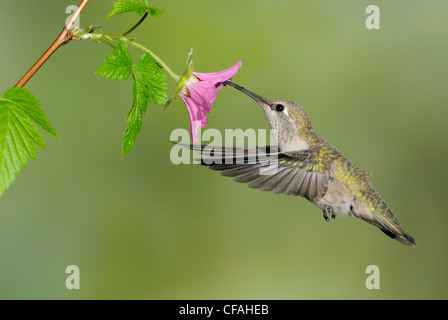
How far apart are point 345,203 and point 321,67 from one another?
2.37 meters

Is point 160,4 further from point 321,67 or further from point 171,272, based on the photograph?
point 171,272

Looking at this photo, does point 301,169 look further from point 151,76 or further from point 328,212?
point 151,76

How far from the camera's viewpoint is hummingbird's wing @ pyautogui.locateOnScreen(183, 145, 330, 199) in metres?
1.50

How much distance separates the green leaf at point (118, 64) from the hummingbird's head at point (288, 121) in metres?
0.65

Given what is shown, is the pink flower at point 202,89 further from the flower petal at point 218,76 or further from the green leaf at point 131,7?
the green leaf at point 131,7

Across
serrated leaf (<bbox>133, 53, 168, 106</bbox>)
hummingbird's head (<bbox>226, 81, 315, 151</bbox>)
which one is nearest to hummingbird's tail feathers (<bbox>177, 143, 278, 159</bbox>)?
hummingbird's head (<bbox>226, 81, 315, 151</bbox>)

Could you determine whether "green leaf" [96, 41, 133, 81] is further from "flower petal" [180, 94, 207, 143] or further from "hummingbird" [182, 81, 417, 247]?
"hummingbird" [182, 81, 417, 247]

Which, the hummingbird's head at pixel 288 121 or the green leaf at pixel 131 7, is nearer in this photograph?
the green leaf at pixel 131 7

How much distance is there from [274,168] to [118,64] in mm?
695

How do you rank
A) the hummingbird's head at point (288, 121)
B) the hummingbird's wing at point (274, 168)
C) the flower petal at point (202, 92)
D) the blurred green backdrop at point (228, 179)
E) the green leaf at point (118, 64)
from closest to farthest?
1. the green leaf at point (118, 64)
2. the flower petal at point (202, 92)
3. the hummingbird's wing at point (274, 168)
4. the hummingbird's head at point (288, 121)
5. the blurred green backdrop at point (228, 179)

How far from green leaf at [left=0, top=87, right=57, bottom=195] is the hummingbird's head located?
2.86 feet

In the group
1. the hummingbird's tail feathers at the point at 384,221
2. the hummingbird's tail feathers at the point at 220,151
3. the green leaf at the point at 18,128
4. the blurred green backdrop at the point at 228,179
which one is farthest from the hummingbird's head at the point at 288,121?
the blurred green backdrop at the point at 228,179

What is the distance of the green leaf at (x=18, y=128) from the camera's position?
88cm

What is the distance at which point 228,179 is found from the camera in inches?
146
